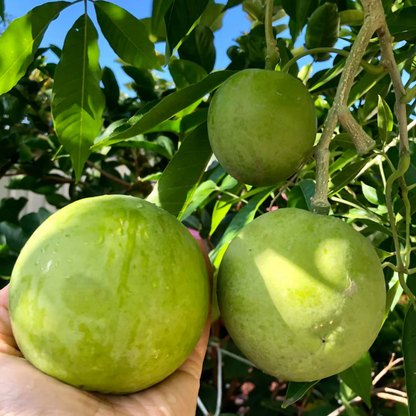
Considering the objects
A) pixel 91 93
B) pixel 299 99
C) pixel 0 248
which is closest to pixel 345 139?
pixel 299 99

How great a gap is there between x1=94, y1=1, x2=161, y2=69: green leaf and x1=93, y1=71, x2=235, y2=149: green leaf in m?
0.23

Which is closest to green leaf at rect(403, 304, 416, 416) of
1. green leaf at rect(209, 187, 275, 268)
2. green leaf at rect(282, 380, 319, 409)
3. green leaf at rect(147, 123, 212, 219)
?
green leaf at rect(282, 380, 319, 409)

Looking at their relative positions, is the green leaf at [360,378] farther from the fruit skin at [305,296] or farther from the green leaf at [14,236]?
the green leaf at [14,236]

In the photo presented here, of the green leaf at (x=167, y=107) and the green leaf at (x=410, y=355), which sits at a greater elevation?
the green leaf at (x=167, y=107)

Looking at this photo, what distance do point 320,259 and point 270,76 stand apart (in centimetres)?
35

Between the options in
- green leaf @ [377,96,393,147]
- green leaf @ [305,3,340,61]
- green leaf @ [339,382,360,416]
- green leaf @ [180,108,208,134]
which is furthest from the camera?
green leaf @ [339,382,360,416]

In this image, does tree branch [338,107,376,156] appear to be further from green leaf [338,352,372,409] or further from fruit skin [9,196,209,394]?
green leaf [338,352,372,409]

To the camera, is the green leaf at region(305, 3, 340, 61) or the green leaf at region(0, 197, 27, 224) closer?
the green leaf at region(305, 3, 340, 61)

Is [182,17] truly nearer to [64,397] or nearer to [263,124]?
[263,124]

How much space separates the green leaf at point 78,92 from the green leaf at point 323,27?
616 mm

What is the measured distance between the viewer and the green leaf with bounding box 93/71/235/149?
76cm

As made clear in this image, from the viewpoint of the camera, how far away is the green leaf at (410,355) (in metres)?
0.83

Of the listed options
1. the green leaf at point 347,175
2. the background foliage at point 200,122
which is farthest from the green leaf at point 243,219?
the green leaf at point 347,175

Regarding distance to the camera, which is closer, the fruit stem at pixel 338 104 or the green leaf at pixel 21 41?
the fruit stem at pixel 338 104
